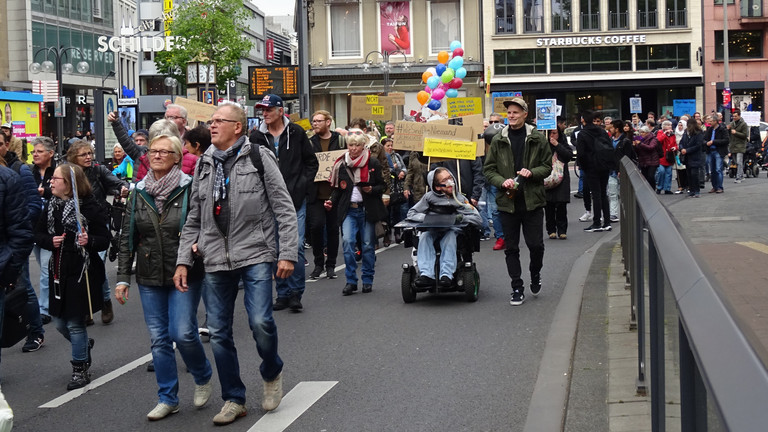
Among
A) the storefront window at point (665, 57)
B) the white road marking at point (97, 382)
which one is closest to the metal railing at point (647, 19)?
the storefront window at point (665, 57)

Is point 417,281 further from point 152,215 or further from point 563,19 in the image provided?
point 563,19

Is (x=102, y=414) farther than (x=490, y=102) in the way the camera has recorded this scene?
No

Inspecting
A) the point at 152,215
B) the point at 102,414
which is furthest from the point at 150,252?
the point at 102,414

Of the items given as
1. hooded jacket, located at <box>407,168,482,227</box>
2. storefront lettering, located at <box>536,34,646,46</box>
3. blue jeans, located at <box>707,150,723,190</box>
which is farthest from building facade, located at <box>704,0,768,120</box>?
hooded jacket, located at <box>407,168,482,227</box>

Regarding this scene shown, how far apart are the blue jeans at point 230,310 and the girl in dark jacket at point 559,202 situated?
33.0ft

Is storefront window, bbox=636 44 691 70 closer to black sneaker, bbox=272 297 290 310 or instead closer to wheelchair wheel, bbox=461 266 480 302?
wheelchair wheel, bbox=461 266 480 302

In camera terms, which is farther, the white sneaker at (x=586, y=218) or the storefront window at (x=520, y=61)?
the storefront window at (x=520, y=61)

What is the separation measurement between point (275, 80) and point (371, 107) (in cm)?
293

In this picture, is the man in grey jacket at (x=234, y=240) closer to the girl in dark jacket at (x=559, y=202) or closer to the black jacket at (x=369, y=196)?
the black jacket at (x=369, y=196)

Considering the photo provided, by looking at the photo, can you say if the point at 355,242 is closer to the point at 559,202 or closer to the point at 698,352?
the point at 559,202

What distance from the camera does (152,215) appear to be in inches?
259

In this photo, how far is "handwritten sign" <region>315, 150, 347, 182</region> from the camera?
39.6 feet

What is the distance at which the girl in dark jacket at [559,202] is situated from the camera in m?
16.0

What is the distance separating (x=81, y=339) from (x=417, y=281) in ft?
12.6
